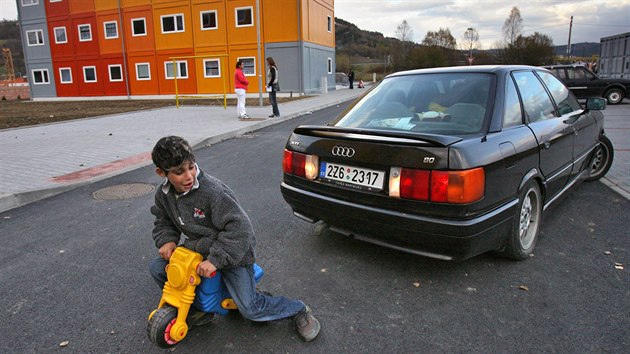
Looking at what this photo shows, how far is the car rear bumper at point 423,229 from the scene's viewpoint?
2811 millimetres

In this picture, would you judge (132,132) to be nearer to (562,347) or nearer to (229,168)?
(229,168)

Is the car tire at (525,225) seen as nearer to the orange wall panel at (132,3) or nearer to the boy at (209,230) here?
the boy at (209,230)

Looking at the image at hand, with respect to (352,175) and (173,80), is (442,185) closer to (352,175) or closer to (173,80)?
(352,175)

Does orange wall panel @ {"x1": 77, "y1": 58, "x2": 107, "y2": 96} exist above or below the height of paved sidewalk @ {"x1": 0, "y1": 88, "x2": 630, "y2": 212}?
above

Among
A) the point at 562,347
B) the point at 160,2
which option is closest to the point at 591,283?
the point at 562,347

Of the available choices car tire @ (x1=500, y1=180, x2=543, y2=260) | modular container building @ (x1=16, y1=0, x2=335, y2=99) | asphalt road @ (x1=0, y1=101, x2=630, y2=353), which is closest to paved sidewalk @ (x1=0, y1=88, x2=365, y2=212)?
asphalt road @ (x1=0, y1=101, x2=630, y2=353)

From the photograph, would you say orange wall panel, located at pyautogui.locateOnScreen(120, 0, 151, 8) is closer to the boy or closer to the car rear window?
the car rear window

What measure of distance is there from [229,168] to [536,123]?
4944 millimetres

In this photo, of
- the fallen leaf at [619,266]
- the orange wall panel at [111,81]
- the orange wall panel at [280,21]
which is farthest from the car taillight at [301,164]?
the orange wall panel at [111,81]

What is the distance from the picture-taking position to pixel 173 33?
105 feet

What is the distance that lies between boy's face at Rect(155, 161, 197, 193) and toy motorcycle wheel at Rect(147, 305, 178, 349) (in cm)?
70

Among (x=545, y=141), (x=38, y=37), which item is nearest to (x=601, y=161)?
(x=545, y=141)

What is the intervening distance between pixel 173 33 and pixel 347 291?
32881mm

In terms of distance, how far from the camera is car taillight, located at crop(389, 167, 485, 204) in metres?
2.74
